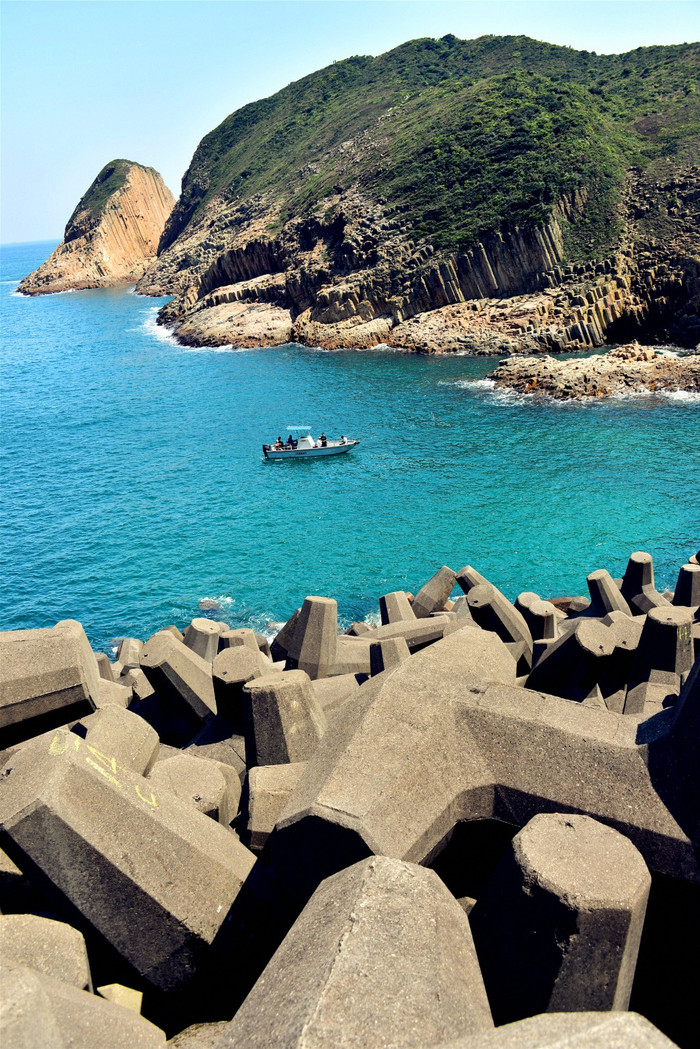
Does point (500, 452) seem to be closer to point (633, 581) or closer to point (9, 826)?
point (633, 581)

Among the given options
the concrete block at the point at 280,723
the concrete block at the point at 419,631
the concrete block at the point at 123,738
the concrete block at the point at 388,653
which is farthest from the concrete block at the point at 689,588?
the concrete block at the point at 123,738

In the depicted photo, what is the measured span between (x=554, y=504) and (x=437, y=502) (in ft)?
15.4

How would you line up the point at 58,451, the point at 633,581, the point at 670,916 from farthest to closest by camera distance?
the point at 58,451 < the point at 633,581 < the point at 670,916

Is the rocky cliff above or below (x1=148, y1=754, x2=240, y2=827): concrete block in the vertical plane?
above

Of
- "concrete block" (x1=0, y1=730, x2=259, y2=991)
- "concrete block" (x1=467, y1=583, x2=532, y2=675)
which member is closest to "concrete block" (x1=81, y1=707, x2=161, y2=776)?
"concrete block" (x1=0, y1=730, x2=259, y2=991)

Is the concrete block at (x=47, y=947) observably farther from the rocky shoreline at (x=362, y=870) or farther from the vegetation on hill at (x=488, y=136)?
the vegetation on hill at (x=488, y=136)

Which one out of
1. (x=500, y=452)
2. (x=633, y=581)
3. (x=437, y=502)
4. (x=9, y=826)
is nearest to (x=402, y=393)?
(x=500, y=452)

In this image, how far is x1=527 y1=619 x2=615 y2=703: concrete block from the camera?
8.89 metres

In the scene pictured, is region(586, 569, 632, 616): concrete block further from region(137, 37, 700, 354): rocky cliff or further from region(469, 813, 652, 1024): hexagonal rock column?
region(137, 37, 700, 354): rocky cliff

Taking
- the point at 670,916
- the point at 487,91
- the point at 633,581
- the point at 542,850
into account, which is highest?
the point at 487,91

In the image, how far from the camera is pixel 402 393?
47656 mm

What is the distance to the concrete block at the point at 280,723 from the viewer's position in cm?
706

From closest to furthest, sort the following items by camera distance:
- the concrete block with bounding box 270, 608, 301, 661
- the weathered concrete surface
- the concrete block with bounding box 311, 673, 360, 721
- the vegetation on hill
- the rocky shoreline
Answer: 1. the weathered concrete surface
2. the rocky shoreline
3. the concrete block with bounding box 311, 673, 360, 721
4. the concrete block with bounding box 270, 608, 301, 661
5. the vegetation on hill

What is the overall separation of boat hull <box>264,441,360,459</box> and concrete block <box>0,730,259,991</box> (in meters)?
32.7
